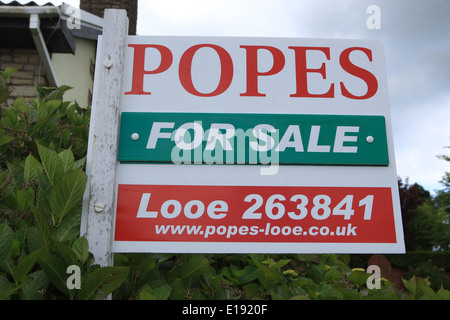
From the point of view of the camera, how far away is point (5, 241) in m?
1.41

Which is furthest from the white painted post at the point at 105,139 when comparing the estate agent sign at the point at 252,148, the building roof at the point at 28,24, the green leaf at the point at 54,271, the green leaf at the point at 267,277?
the building roof at the point at 28,24

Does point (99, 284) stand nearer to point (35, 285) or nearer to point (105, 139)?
point (35, 285)

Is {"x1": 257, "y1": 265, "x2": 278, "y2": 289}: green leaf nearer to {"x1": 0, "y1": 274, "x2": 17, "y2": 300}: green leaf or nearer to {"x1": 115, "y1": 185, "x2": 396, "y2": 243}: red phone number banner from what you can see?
{"x1": 115, "y1": 185, "x2": 396, "y2": 243}: red phone number banner

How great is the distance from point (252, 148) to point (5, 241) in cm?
111

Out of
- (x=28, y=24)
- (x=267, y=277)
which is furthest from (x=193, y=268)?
(x=28, y=24)

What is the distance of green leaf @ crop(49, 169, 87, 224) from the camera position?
5.16 ft

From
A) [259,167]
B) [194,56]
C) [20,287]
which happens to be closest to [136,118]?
[194,56]

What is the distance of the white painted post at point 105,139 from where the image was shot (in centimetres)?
170

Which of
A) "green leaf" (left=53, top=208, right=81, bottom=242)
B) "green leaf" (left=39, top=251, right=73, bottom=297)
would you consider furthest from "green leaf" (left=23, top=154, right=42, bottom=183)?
"green leaf" (left=39, top=251, right=73, bottom=297)

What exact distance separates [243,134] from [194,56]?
516 millimetres

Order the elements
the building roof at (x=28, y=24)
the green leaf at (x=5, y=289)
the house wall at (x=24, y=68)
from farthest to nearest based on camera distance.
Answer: the house wall at (x=24, y=68), the building roof at (x=28, y=24), the green leaf at (x=5, y=289)

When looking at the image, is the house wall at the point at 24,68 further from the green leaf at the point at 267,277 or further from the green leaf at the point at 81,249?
the green leaf at the point at 267,277

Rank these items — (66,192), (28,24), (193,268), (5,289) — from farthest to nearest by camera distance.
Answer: (28,24)
(193,268)
(66,192)
(5,289)
